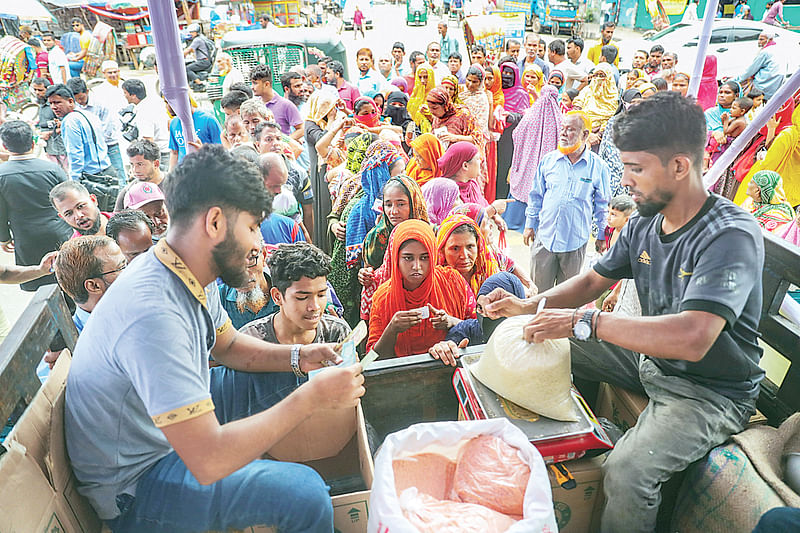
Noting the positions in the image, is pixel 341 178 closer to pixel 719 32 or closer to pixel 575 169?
pixel 575 169

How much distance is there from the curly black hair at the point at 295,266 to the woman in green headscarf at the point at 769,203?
3.63 metres

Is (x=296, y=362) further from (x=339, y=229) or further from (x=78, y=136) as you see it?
(x=78, y=136)

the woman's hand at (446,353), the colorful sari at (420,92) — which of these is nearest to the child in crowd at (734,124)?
the colorful sari at (420,92)

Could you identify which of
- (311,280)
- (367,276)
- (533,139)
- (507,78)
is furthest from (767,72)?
(311,280)

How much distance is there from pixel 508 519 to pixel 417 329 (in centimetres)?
139

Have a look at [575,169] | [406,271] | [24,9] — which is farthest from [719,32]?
[24,9]

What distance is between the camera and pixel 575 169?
4035 mm

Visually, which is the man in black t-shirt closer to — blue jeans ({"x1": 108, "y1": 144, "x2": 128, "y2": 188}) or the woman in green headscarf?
the woman in green headscarf

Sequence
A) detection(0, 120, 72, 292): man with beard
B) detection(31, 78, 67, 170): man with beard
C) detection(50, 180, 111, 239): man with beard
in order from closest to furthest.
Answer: detection(50, 180, 111, 239): man with beard < detection(0, 120, 72, 292): man with beard < detection(31, 78, 67, 170): man with beard

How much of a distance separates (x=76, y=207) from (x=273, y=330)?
1.98 metres

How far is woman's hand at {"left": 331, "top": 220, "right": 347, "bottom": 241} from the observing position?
3.93 metres

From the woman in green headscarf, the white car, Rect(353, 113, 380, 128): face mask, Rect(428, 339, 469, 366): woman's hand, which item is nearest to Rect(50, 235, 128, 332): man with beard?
Rect(428, 339, 469, 366): woman's hand

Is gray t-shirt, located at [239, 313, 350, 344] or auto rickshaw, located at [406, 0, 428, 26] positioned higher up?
auto rickshaw, located at [406, 0, 428, 26]

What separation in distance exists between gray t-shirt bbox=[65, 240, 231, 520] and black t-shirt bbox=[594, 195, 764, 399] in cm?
148
